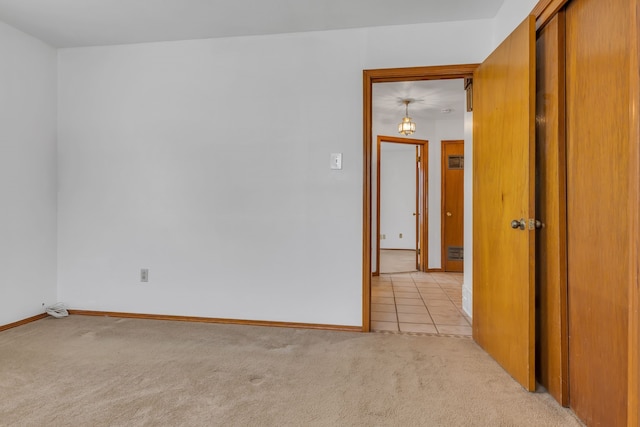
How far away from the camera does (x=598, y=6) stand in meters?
1.30

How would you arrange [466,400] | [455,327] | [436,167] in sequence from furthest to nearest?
[436,167] → [455,327] → [466,400]

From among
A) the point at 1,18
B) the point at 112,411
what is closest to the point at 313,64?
the point at 1,18

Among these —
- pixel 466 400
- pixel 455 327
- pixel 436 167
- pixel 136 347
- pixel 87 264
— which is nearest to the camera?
pixel 466 400

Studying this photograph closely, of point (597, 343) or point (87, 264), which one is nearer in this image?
point (597, 343)

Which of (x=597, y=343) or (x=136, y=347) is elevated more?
(x=597, y=343)

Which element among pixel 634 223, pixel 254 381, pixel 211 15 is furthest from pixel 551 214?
pixel 211 15

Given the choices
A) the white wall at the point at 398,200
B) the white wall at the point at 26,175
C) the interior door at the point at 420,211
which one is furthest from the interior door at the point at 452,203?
the white wall at the point at 26,175

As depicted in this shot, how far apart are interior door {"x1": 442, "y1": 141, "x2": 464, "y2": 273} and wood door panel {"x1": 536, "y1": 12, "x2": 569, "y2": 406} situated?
3.31 meters

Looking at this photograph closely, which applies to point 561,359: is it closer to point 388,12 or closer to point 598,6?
point 598,6

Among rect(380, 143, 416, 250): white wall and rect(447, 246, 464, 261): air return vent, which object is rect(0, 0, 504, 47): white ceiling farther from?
rect(380, 143, 416, 250): white wall

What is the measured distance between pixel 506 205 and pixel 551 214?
24 centimetres

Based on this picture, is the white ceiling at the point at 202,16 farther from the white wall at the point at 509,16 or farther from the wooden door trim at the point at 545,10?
the wooden door trim at the point at 545,10

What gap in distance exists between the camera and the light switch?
8.14 ft

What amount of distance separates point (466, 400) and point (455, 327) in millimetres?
1032
